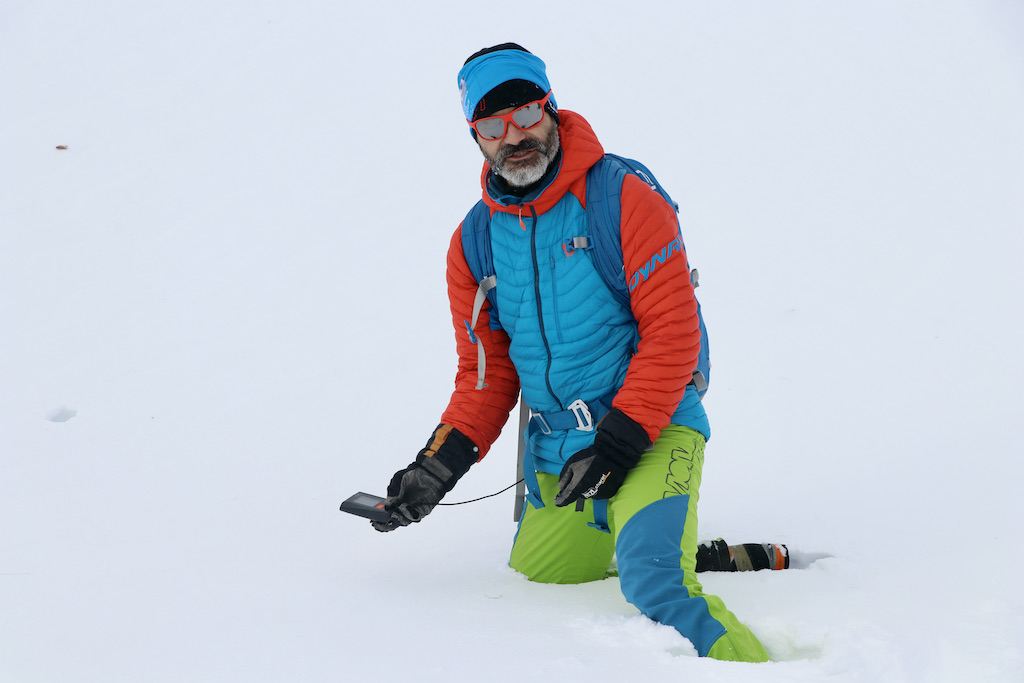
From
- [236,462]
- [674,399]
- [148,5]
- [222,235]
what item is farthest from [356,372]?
[148,5]

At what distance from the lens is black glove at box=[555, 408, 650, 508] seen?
262 cm

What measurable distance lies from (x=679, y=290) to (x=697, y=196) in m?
4.08

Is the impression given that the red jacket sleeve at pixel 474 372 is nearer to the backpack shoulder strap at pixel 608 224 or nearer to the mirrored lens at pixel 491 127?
the mirrored lens at pixel 491 127

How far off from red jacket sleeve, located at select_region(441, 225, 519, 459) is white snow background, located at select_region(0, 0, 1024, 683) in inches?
22.0

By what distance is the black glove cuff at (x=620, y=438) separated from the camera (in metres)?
2.61

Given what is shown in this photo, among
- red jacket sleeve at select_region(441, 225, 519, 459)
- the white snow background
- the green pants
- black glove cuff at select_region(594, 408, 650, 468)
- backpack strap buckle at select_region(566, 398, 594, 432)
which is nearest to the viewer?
the green pants

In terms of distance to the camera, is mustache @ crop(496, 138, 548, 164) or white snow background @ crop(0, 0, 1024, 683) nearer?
white snow background @ crop(0, 0, 1024, 683)

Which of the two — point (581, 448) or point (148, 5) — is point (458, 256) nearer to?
point (581, 448)

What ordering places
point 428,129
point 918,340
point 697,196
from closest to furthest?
point 918,340 < point 697,196 < point 428,129

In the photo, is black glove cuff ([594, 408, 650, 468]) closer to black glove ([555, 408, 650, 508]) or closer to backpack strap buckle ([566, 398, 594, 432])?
black glove ([555, 408, 650, 508])

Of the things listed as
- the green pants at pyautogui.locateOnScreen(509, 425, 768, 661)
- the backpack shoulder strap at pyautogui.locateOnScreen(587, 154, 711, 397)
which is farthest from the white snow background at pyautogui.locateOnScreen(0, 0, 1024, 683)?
the backpack shoulder strap at pyautogui.locateOnScreen(587, 154, 711, 397)

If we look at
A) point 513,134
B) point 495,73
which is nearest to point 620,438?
point 513,134

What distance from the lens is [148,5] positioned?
25.0 ft

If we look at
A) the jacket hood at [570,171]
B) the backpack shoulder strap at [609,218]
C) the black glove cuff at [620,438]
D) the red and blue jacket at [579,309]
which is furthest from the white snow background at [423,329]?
the jacket hood at [570,171]
